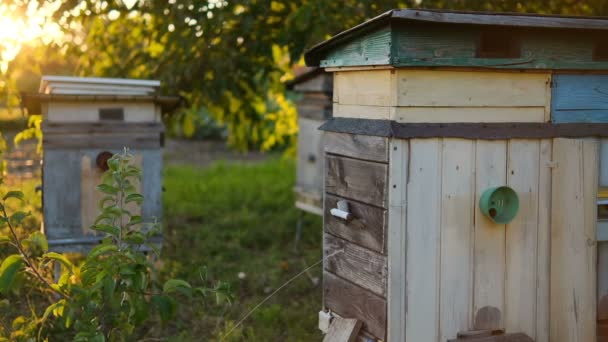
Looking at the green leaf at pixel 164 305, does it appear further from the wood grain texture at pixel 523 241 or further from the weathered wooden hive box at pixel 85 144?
the weathered wooden hive box at pixel 85 144

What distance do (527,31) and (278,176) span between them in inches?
378

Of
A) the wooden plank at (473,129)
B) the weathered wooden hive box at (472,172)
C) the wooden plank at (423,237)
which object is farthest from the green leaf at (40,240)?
the wooden plank at (423,237)

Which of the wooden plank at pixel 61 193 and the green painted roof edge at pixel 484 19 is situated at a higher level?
the green painted roof edge at pixel 484 19

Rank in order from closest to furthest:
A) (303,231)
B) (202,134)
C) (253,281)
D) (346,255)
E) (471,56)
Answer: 1. (471,56)
2. (346,255)
3. (253,281)
4. (303,231)
5. (202,134)

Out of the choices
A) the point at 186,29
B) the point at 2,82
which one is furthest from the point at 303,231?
the point at 2,82

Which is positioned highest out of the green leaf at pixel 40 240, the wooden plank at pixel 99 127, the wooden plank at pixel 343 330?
the wooden plank at pixel 99 127

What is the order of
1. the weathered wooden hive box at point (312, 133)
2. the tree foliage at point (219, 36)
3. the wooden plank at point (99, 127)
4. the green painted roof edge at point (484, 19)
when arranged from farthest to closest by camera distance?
the weathered wooden hive box at point (312, 133), the tree foliage at point (219, 36), the wooden plank at point (99, 127), the green painted roof edge at point (484, 19)

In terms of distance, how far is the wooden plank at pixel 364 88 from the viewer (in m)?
3.70

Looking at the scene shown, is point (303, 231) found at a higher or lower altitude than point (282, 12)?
lower

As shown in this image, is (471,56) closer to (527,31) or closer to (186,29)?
(527,31)

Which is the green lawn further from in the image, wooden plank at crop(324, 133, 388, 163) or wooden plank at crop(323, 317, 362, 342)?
wooden plank at crop(324, 133, 388, 163)

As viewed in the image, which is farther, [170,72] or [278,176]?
[278,176]

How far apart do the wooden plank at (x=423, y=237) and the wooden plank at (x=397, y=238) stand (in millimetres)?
24

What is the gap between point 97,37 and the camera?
804 cm
